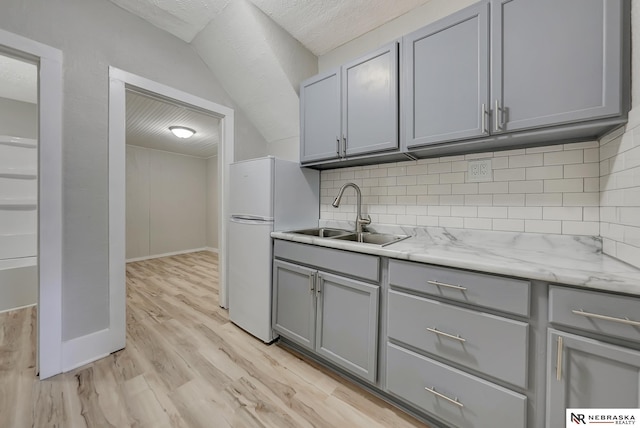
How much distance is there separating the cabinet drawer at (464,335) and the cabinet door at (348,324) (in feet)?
0.43

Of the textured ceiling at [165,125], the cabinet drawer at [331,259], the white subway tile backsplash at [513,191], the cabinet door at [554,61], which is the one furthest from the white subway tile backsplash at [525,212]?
the textured ceiling at [165,125]

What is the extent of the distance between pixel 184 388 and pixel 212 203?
486 centimetres

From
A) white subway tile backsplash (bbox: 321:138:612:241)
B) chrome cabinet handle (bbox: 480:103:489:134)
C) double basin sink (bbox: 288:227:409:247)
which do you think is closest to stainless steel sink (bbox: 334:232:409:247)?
double basin sink (bbox: 288:227:409:247)

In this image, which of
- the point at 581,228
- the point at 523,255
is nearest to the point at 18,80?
the point at 523,255

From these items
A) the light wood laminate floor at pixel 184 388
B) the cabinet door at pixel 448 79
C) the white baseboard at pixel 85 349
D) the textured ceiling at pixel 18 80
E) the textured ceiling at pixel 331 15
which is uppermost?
the textured ceiling at pixel 331 15

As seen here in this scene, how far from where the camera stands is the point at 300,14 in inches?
72.9

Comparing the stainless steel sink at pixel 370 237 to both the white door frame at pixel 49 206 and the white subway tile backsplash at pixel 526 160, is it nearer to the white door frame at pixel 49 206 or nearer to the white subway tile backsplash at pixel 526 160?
the white subway tile backsplash at pixel 526 160

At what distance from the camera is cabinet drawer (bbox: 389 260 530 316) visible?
0.93 metres

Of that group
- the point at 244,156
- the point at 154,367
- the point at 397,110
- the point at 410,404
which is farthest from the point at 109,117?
the point at 410,404

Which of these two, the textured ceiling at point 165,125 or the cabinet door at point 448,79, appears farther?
the textured ceiling at point 165,125

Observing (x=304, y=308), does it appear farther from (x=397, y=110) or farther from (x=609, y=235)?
(x=609, y=235)

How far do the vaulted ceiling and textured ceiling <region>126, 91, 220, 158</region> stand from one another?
586 millimetres

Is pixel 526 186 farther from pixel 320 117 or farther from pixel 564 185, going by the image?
pixel 320 117

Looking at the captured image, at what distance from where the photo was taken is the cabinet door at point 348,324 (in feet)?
4.39
